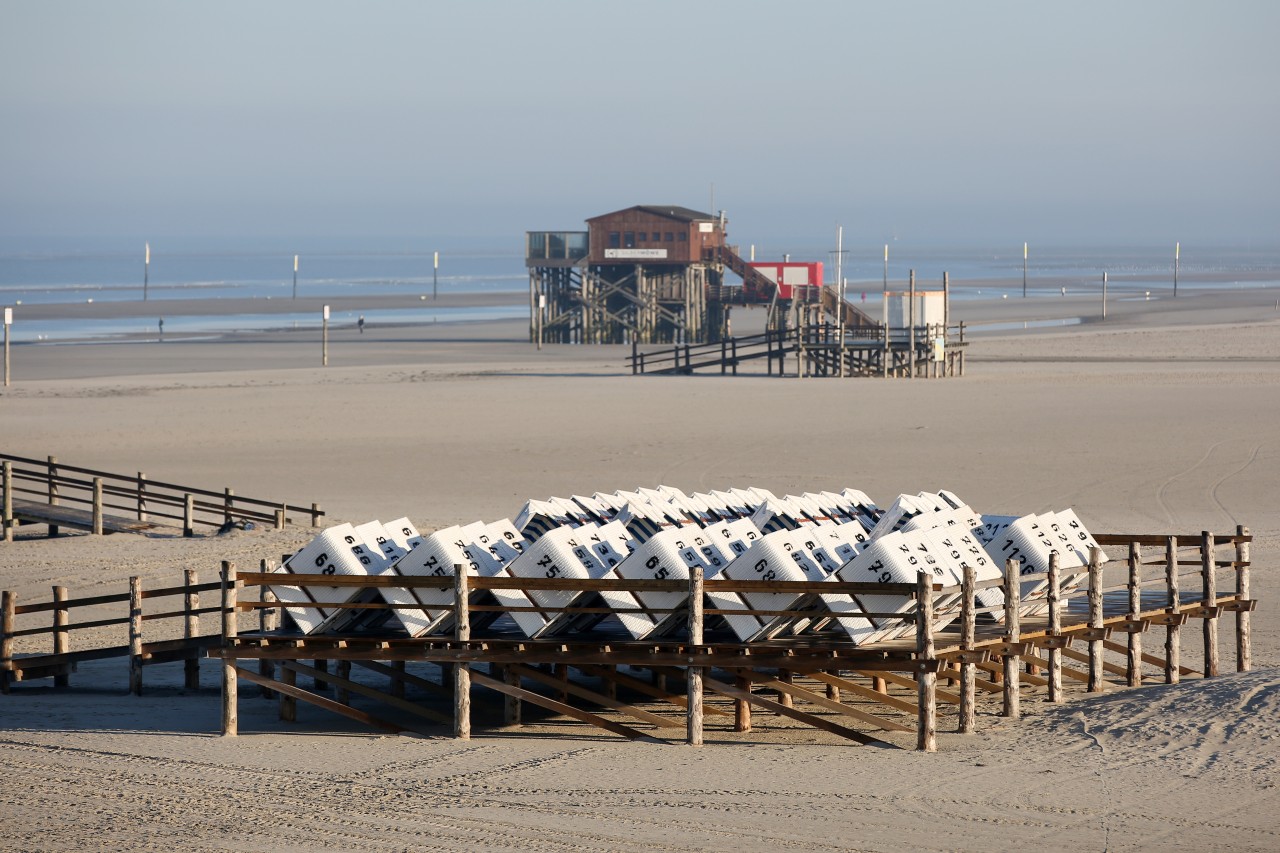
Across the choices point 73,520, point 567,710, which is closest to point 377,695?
point 567,710

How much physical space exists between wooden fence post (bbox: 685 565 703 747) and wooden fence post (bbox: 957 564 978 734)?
6.56ft

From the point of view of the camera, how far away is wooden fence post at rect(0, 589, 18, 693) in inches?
613

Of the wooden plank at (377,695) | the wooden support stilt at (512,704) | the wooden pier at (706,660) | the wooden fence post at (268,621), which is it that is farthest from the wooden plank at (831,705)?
the wooden fence post at (268,621)

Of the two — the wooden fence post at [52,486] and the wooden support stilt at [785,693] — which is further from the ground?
the wooden fence post at [52,486]

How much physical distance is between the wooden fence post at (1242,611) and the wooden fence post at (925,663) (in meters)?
4.45

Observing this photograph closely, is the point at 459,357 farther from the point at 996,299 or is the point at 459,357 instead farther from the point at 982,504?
the point at 996,299

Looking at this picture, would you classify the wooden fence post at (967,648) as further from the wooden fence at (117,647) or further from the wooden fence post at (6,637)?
the wooden fence post at (6,637)

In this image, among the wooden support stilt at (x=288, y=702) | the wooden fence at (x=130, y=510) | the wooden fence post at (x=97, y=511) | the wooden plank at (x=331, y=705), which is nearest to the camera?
the wooden plank at (x=331, y=705)

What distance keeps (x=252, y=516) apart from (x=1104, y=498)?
1198cm

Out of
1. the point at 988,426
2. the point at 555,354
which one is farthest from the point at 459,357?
the point at 988,426

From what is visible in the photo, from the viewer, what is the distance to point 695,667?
519 inches

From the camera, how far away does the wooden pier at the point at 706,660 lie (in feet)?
43.3

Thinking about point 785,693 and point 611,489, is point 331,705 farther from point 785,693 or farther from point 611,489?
point 611,489

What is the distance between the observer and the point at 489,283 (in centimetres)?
15312
